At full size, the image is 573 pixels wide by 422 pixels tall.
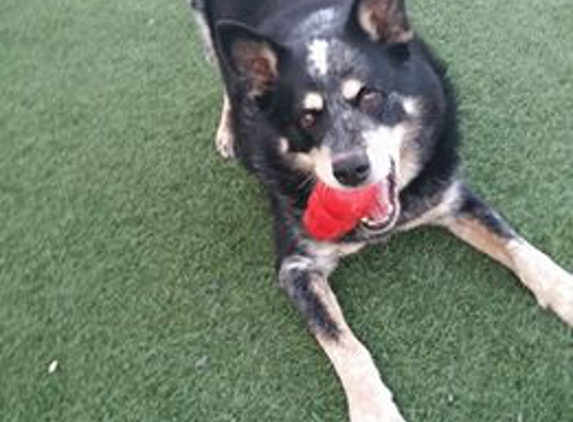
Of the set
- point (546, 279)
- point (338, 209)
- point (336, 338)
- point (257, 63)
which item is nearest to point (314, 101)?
point (257, 63)

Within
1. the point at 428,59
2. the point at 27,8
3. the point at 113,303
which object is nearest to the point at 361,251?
the point at 428,59

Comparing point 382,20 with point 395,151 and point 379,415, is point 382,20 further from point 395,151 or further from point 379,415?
point 379,415

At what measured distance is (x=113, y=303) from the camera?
2154 mm

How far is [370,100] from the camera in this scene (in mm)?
1810

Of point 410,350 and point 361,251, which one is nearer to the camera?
point 410,350

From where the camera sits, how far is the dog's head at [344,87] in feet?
5.87

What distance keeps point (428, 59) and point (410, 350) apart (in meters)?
0.69

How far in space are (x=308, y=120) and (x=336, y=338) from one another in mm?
473

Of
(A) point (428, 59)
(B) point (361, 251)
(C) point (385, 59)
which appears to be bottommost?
(B) point (361, 251)

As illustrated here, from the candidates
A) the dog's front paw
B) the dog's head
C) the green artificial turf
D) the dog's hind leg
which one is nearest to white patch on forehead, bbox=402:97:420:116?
the dog's head

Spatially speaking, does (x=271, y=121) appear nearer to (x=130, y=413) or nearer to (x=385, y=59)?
(x=385, y=59)

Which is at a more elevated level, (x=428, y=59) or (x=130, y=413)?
(x=428, y=59)

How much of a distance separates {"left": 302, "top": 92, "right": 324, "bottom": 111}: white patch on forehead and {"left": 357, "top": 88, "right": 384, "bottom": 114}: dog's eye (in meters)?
0.08

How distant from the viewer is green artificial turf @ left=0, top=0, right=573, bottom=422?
1.86 m
